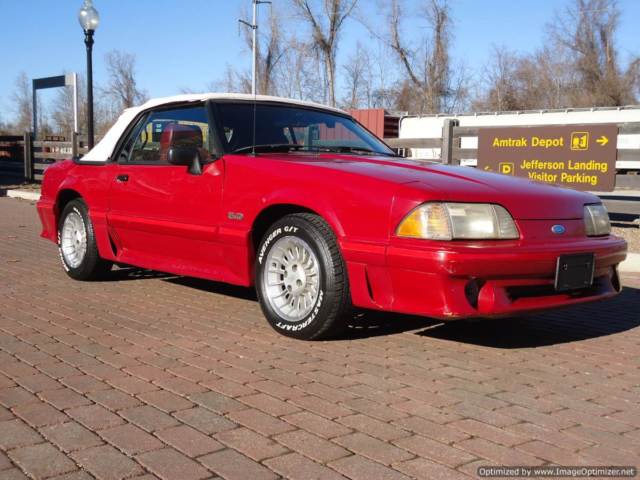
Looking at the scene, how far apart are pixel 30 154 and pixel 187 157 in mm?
17169

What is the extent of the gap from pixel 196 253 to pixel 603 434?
2.98m

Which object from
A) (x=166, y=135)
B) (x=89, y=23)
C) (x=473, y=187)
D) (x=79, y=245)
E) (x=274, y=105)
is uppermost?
(x=89, y=23)

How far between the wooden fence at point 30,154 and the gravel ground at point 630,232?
38.1ft

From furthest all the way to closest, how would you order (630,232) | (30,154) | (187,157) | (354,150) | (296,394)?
1. (30,154)
2. (630,232)
3. (354,150)
4. (187,157)
5. (296,394)

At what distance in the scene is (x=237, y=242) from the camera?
15.4 feet

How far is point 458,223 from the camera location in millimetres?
3826

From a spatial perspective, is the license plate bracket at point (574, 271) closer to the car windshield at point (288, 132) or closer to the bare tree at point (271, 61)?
the car windshield at point (288, 132)

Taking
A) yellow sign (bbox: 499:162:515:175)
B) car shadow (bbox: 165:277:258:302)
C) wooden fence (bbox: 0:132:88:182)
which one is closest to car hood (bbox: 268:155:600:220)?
car shadow (bbox: 165:277:258:302)

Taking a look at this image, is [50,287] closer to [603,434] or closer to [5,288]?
[5,288]

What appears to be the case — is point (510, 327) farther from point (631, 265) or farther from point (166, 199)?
point (631, 265)

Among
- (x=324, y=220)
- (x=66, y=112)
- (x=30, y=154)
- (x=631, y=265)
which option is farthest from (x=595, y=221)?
(x=66, y=112)

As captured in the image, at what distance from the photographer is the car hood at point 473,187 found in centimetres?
392

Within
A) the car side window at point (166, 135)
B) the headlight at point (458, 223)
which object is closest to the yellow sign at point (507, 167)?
the car side window at point (166, 135)

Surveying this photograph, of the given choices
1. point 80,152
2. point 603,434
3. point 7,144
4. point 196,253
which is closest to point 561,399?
point 603,434
